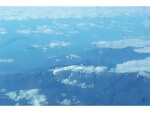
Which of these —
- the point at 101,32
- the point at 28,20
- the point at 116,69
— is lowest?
the point at 116,69

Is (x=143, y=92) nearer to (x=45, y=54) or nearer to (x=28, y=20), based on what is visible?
(x=45, y=54)

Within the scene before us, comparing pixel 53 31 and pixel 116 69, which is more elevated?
pixel 53 31

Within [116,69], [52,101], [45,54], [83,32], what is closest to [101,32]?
[83,32]

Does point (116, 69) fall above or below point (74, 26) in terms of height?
below

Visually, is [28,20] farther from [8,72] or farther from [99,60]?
[99,60]
